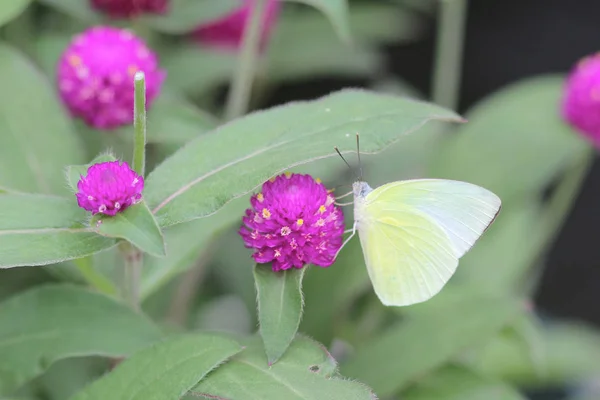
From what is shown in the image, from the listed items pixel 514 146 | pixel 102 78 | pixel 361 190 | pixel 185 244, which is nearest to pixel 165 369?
pixel 185 244

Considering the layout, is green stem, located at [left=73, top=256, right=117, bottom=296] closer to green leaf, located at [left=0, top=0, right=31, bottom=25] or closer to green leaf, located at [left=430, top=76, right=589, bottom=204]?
green leaf, located at [left=0, top=0, right=31, bottom=25]

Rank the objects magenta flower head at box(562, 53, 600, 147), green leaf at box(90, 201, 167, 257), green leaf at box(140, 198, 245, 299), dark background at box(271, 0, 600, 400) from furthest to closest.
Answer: dark background at box(271, 0, 600, 400) < magenta flower head at box(562, 53, 600, 147) < green leaf at box(140, 198, 245, 299) < green leaf at box(90, 201, 167, 257)

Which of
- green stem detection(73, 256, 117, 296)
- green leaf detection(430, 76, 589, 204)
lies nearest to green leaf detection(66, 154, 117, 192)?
green stem detection(73, 256, 117, 296)

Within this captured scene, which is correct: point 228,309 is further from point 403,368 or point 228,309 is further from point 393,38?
point 393,38

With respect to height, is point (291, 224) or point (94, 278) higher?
point (291, 224)

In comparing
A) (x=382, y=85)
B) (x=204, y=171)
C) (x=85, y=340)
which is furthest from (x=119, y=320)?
(x=382, y=85)

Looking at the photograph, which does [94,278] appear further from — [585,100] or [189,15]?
Answer: [585,100]
